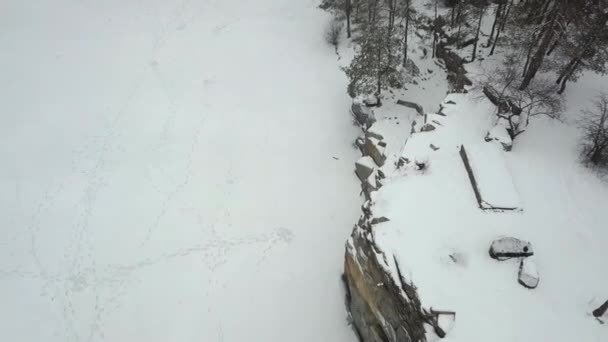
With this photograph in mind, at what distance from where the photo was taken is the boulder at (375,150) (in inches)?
814

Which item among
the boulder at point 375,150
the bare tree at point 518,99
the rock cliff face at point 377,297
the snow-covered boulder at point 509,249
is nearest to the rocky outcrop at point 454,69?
the bare tree at point 518,99

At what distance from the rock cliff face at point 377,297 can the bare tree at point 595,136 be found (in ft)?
34.4

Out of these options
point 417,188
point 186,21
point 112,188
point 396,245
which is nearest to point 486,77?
point 417,188

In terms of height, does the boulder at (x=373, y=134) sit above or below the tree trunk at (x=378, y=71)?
below

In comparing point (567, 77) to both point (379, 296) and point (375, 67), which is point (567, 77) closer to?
point (375, 67)

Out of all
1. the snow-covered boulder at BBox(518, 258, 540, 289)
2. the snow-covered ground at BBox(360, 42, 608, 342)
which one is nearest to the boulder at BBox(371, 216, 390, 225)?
the snow-covered ground at BBox(360, 42, 608, 342)

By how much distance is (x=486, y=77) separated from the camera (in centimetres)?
2061

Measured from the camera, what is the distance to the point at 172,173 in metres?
22.9

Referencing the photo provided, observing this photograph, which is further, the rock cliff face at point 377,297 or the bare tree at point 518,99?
the bare tree at point 518,99

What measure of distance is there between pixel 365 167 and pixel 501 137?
7.23 meters

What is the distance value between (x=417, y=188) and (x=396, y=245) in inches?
128

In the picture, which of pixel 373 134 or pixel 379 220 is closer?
pixel 379 220

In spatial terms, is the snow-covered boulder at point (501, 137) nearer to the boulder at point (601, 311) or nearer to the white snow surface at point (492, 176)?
the white snow surface at point (492, 176)

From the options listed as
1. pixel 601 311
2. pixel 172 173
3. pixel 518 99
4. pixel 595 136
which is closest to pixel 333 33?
pixel 518 99
